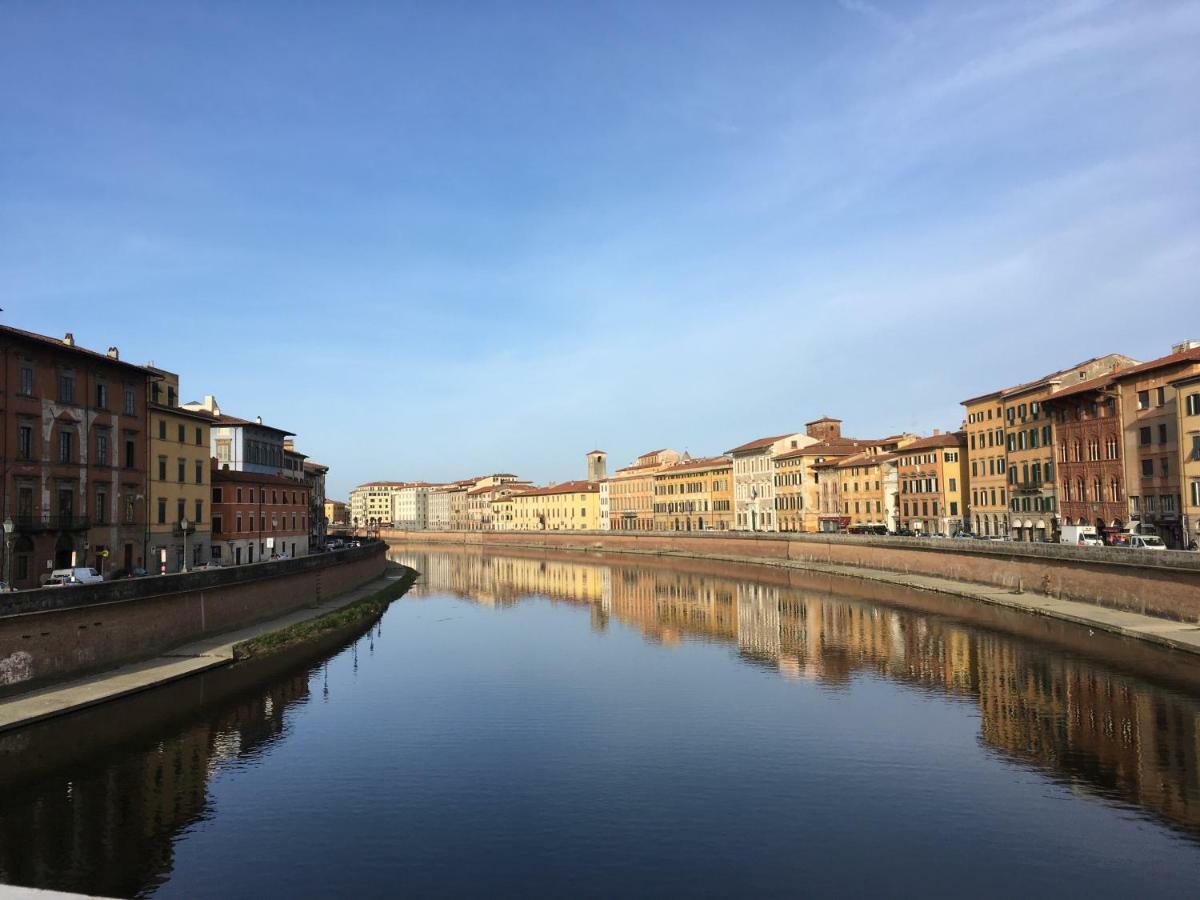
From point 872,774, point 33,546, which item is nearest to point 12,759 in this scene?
point 33,546

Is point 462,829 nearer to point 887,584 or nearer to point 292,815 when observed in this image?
point 292,815

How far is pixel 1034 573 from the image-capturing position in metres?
56.4

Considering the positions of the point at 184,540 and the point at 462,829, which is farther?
the point at 184,540

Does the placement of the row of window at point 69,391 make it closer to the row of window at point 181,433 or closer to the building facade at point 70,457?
the building facade at point 70,457

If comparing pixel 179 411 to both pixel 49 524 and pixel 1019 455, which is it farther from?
pixel 1019 455

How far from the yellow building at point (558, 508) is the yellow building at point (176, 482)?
111920 mm

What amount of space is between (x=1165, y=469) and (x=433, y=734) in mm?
46187

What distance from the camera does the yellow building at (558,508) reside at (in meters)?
172

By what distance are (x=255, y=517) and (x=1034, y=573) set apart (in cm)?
5508

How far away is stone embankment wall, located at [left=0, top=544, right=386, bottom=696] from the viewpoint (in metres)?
30.1

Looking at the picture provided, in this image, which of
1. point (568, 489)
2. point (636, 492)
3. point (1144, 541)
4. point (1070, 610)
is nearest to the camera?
point (1070, 610)

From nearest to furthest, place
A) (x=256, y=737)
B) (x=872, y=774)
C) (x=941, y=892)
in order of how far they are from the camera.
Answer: (x=941, y=892) < (x=872, y=774) < (x=256, y=737)

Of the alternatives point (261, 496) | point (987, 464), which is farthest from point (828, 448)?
point (261, 496)

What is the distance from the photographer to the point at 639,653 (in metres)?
46.7
